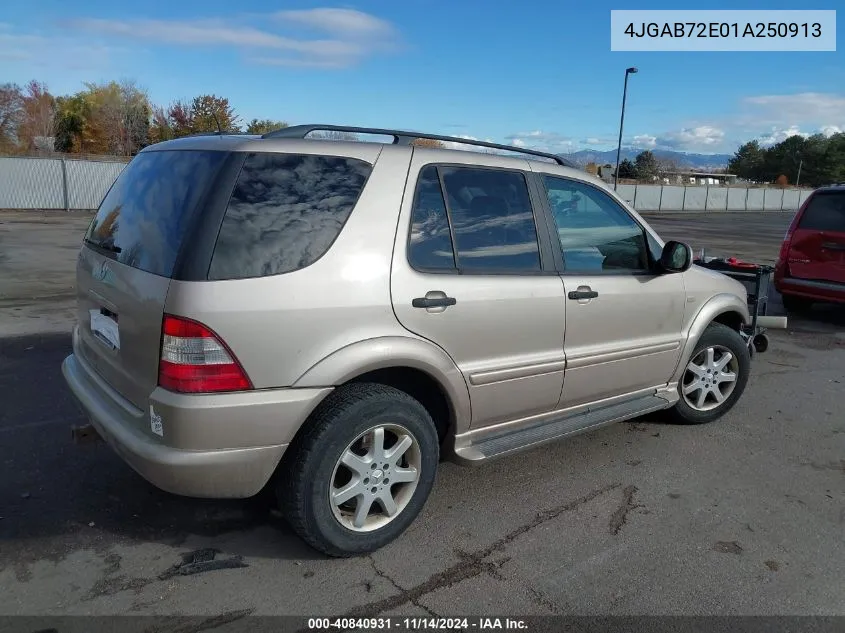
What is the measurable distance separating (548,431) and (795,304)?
735 centimetres

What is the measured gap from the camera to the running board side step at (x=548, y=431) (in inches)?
132

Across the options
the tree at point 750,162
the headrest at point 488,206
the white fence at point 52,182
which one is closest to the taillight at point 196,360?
Result: the headrest at point 488,206

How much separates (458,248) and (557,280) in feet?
2.19

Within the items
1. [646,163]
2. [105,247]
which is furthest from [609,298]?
[646,163]

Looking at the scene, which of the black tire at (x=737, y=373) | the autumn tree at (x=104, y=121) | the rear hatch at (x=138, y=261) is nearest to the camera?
the rear hatch at (x=138, y=261)

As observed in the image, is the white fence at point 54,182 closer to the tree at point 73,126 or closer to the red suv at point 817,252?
the red suv at point 817,252

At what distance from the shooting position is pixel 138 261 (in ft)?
9.38

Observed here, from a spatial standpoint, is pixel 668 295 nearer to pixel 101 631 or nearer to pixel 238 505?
pixel 238 505

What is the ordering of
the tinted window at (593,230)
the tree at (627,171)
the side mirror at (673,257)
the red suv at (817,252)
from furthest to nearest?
the tree at (627,171) < the red suv at (817,252) < the side mirror at (673,257) < the tinted window at (593,230)

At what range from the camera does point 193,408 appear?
2.56 meters

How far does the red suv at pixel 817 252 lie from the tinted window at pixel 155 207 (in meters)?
7.99

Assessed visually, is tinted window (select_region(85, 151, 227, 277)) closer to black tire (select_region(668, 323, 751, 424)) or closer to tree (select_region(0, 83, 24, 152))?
black tire (select_region(668, 323, 751, 424))

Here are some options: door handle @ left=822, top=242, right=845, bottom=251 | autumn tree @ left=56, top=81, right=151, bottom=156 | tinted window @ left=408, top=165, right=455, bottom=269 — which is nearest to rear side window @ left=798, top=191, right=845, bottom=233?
door handle @ left=822, top=242, right=845, bottom=251

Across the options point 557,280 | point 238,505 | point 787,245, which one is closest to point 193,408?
point 238,505
